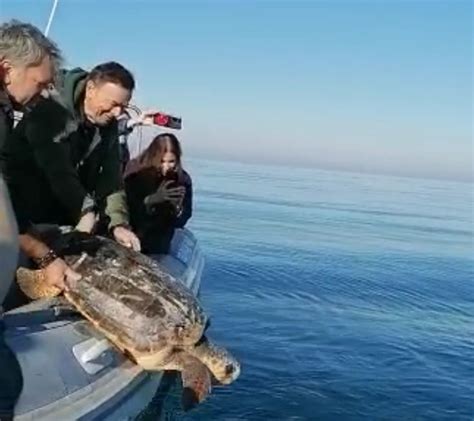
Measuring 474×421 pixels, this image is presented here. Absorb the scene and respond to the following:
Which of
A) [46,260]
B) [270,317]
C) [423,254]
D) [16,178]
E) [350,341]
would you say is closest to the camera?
[46,260]

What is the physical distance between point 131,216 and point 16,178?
141cm

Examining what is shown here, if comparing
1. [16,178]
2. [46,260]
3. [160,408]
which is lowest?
[160,408]

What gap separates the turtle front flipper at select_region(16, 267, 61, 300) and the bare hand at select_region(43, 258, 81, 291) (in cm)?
3

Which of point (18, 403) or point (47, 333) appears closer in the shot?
point (18, 403)

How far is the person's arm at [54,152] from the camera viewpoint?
12.9ft

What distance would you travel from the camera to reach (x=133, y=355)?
3.77m

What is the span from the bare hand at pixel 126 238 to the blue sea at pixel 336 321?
1273 millimetres

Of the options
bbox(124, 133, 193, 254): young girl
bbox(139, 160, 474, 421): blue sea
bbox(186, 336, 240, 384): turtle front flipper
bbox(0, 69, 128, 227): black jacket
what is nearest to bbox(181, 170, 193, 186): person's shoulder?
bbox(124, 133, 193, 254): young girl

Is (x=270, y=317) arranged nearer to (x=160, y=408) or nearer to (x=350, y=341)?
(x=350, y=341)

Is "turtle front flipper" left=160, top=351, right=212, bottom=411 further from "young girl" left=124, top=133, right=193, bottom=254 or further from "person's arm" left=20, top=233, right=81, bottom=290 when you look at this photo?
"young girl" left=124, top=133, right=193, bottom=254

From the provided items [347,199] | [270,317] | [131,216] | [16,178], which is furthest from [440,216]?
[16,178]

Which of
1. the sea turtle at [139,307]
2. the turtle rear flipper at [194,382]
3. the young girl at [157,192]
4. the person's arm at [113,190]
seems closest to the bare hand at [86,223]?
the sea turtle at [139,307]

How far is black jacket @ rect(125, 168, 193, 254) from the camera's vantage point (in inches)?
214

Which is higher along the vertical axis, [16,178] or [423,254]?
[16,178]
